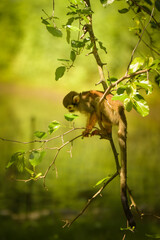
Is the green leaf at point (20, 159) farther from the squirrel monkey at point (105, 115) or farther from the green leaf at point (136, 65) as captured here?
the green leaf at point (136, 65)

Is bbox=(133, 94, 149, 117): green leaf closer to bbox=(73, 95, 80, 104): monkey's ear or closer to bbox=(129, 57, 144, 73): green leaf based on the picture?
bbox=(129, 57, 144, 73): green leaf

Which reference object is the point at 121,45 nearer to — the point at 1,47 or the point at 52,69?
the point at 52,69

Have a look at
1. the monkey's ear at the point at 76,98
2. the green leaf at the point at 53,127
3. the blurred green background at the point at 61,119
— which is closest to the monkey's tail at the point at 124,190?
the green leaf at the point at 53,127

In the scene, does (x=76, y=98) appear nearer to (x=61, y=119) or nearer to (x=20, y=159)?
(x=20, y=159)

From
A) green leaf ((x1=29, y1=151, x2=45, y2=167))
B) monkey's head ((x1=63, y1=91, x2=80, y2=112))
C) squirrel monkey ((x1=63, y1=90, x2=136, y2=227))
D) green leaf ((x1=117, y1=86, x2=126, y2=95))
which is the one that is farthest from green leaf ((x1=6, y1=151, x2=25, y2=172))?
monkey's head ((x1=63, y1=91, x2=80, y2=112))

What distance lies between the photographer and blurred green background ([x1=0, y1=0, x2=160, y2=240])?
529 centimetres

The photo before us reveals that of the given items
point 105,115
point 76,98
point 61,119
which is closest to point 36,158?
point 105,115

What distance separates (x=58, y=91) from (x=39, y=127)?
101 centimetres

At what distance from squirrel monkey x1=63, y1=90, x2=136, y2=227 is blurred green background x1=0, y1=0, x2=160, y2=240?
2.80 meters

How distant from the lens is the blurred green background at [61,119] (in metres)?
5.29

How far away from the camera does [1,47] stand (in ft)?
21.8

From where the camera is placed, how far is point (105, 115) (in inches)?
82.6

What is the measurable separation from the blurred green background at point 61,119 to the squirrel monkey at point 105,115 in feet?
9.18

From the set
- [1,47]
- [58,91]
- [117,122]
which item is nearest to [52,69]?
[58,91]
